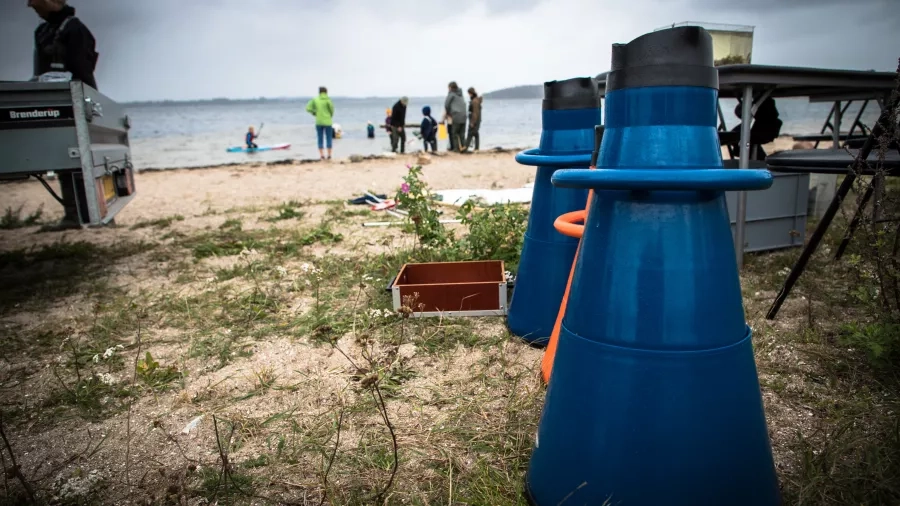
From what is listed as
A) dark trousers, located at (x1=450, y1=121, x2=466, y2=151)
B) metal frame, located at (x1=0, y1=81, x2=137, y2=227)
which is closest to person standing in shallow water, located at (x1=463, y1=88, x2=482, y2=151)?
dark trousers, located at (x1=450, y1=121, x2=466, y2=151)

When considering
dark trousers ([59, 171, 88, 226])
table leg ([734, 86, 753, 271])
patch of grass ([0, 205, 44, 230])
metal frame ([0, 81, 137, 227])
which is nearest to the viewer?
table leg ([734, 86, 753, 271])

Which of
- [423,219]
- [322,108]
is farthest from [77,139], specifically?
[322,108]

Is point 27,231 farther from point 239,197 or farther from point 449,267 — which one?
point 449,267

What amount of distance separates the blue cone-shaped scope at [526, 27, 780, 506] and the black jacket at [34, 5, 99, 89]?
521 centimetres

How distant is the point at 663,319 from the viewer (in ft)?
4.30

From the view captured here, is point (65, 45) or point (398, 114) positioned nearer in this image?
point (65, 45)

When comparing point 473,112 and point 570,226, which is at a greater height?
point 473,112

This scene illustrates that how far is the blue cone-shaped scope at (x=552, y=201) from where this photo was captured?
103 inches

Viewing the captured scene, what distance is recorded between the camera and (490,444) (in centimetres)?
195

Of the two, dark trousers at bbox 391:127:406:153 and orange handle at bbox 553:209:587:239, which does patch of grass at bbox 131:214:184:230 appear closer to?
orange handle at bbox 553:209:587:239

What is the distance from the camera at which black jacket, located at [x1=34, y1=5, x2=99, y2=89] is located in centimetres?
494

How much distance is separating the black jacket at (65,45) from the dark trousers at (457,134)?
11.5 metres

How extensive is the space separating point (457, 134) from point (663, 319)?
15.4m

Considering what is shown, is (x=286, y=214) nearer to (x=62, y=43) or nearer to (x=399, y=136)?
(x=62, y=43)
